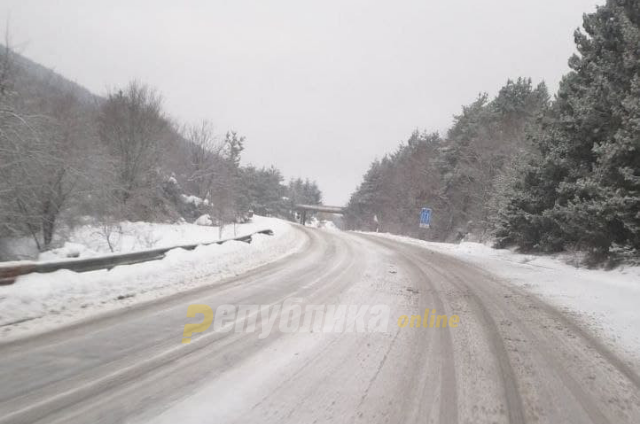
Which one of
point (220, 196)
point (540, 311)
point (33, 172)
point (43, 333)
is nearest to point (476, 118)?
point (220, 196)

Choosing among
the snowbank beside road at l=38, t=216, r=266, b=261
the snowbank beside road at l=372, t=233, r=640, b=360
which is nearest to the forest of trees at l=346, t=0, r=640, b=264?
the snowbank beside road at l=372, t=233, r=640, b=360

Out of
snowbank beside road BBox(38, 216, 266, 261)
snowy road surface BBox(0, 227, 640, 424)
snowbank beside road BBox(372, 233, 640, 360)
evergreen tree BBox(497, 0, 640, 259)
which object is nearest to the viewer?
snowy road surface BBox(0, 227, 640, 424)

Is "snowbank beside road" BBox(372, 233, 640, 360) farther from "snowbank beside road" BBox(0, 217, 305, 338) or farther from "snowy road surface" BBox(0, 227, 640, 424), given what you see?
"snowbank beside road" BBox(0, 217, 305, 338)

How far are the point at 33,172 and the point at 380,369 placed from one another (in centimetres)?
1513

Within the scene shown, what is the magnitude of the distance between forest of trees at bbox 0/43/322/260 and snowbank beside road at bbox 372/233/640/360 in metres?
14.7

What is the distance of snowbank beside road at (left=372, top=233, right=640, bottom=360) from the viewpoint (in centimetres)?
582

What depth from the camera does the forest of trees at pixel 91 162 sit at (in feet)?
42.1

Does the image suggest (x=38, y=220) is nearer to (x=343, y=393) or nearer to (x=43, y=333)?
(x=43, y=333)

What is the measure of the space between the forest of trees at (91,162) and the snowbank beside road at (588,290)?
14.7m

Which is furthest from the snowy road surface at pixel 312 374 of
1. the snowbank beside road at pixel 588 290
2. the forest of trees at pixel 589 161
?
the forest of trees at pixel 589 161

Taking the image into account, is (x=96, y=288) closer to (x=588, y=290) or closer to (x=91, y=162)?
(x=588, y=290)

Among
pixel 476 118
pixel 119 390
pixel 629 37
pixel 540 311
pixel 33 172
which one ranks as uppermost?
pixel 476 118

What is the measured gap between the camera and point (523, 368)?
416cm

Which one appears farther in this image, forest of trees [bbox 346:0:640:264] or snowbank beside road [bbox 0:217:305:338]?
forest of trees [bbox 346:0:640:264]
